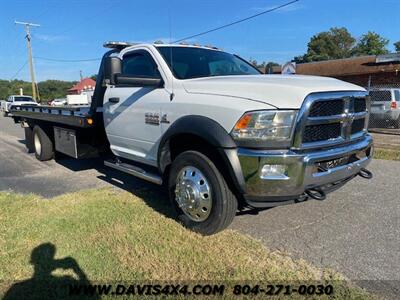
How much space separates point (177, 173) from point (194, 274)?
1267 millimetres

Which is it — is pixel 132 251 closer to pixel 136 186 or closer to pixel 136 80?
pixel 136 80

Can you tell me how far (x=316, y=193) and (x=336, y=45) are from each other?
7149cm

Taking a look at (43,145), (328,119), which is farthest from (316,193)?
(43,145)

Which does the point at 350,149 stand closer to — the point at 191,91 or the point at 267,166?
the point at 267,166

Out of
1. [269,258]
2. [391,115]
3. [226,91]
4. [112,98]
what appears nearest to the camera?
[269,258]

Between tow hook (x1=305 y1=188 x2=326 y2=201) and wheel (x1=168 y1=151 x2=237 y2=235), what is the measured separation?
0.72 metres

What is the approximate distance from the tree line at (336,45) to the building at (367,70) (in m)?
37.7

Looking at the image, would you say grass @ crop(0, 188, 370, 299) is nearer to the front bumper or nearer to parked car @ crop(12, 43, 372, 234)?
parked car @ crop(12, 43, 372, 234)

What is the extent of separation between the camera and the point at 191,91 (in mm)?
4141

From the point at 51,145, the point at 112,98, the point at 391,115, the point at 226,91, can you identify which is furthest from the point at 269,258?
the point at 391,115

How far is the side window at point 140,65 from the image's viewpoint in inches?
191

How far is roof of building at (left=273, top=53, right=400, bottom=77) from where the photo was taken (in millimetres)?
22641

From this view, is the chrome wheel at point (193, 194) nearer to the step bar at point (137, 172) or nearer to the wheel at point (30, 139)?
the step bar at point (137, 172)

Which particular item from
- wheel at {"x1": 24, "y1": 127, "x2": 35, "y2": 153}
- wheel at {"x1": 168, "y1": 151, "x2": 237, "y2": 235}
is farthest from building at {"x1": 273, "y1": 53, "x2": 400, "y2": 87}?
wheel at {"x1": 168, "y1": 151, "x2": 237, "y2": 235}
